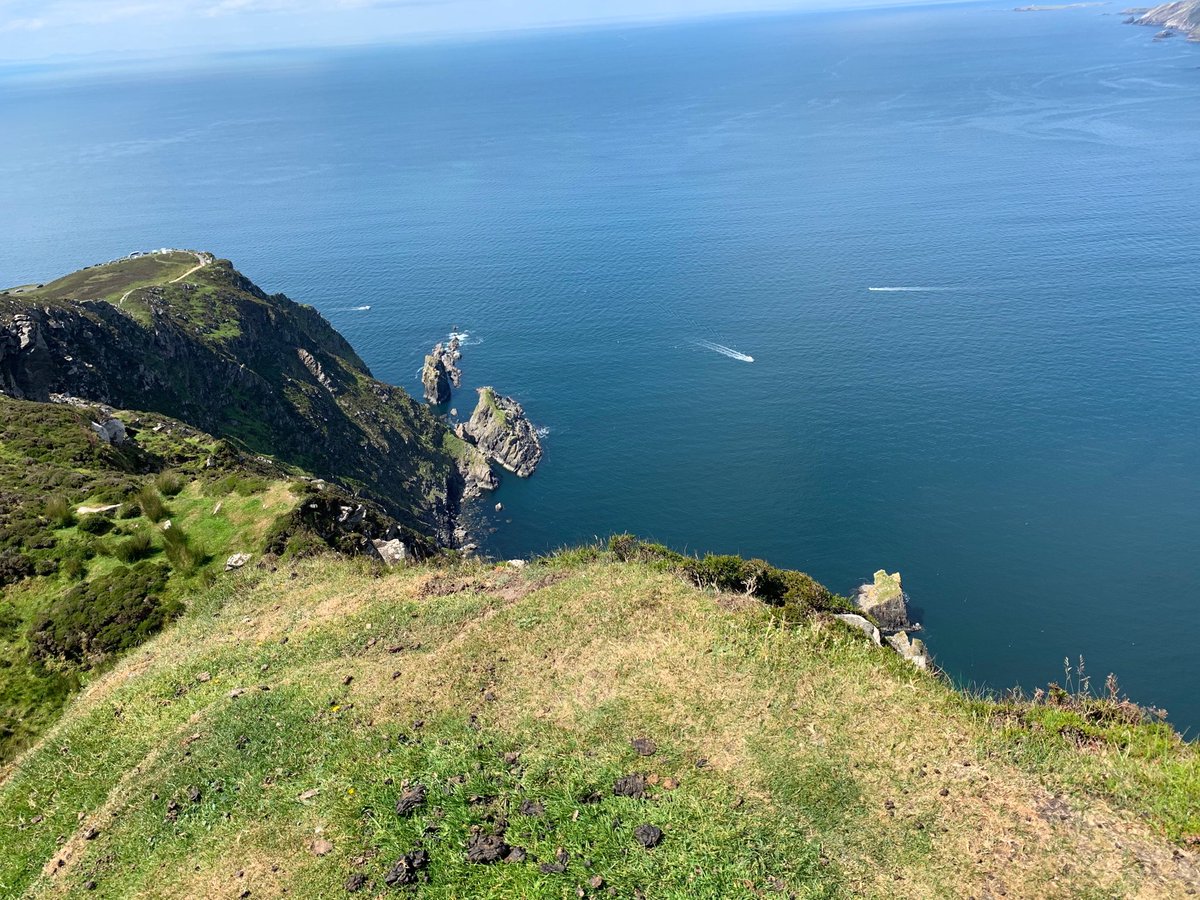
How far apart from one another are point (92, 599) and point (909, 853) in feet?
103

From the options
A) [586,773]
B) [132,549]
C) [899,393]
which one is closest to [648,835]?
[586,773]

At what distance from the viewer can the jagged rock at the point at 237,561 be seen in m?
32.3

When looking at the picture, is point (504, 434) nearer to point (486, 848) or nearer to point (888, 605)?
point (888, 605)

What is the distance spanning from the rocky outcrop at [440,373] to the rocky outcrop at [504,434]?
12.9 metres

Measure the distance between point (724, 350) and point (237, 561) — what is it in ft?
395

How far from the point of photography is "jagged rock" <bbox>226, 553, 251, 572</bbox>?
32312mm

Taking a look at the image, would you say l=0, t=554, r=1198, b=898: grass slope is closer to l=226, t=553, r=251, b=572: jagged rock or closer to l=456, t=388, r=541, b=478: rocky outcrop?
l=226, t=553, r=251, b=572: jagged rock

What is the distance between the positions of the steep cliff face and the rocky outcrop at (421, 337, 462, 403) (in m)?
13.1

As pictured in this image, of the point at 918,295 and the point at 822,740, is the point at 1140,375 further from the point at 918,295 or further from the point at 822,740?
the point at 822,740

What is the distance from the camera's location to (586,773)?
18219mm

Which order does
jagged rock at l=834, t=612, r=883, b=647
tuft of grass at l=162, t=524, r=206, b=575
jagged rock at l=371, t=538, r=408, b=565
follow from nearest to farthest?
1. jagged rock at l=834, t=612, r=883, b=647
2. tuft of grass at l=162, t=524, r=206, b=575
3. jagged rock at l=371, t=538, r=408, b=565

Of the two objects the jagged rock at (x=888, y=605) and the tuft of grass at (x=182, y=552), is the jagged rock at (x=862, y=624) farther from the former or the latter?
the jagged rock at (x=888, y=605)

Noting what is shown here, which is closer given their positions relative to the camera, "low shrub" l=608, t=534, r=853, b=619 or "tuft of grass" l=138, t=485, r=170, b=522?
"low shrub" l=608, t=534, r=853, b=619

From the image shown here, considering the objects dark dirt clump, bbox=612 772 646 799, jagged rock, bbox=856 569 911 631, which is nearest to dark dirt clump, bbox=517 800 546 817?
dark dirt clump, bbox=612 772 646 799
